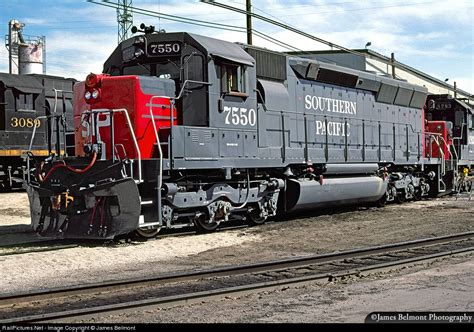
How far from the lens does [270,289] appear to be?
668cm

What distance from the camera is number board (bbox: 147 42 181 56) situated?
1139 centimetres

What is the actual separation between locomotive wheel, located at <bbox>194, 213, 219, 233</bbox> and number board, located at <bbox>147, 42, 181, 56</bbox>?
3.25m

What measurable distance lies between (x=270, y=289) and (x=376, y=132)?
11.4 metres

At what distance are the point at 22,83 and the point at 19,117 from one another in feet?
4.03

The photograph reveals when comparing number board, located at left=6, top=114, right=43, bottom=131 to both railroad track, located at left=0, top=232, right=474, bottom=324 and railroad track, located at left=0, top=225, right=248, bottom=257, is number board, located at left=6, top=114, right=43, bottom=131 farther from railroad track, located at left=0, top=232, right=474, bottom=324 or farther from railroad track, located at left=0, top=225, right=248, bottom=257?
railroad track, located at left=0, top=232, right=474, bottom=324

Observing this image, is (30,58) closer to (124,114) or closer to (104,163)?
(124,114)

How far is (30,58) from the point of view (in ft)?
103

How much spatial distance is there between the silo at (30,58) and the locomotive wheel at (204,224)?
22.4 m

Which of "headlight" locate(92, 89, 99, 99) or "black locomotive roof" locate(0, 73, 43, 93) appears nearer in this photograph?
"headlight" locate(92, 89, 99, 99)

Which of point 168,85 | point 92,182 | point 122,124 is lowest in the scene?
point 92,182

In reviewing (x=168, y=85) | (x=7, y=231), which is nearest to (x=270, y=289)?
(x=168, y=85)

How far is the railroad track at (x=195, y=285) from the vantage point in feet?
19.1

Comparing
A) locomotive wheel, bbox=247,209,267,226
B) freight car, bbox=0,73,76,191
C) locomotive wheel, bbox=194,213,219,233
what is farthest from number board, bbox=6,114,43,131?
locomotive wheel, bbox=194,213,219,233

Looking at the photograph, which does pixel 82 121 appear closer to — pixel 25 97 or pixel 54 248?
pixel 54 248
